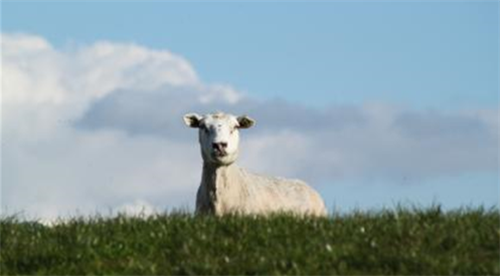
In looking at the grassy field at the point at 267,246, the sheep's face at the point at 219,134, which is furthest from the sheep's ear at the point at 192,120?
the grassy field at the point at 267,246

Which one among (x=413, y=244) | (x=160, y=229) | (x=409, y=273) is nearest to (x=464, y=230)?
(x=413, y=244)

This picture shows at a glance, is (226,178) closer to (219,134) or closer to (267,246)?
(219,134)

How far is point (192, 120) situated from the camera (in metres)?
25.5

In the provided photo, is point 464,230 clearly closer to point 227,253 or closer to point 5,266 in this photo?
point 227,253

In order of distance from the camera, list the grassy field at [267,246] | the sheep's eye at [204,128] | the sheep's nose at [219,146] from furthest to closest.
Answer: the sheep's eye at [204,128]
the sheep's nose at [219,146]
the grassy field at [267,246]

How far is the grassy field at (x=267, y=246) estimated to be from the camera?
1530 centimetres

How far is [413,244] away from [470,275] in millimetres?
1476

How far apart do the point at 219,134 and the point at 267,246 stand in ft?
26.1

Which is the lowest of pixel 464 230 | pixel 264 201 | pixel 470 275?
pixel 470 275

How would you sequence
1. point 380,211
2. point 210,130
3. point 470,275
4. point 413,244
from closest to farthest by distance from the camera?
1. point 470,275
2. point 413,244
3. point 380,211
4. point 210,130

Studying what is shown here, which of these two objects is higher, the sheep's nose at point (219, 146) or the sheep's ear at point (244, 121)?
the sheep's ear at point (244, 121)

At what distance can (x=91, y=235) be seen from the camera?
17.9 meters

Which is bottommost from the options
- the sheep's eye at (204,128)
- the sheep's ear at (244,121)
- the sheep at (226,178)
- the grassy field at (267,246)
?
the grassy field at (267,246)

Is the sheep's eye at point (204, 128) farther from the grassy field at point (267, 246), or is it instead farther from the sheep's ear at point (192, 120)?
the grassy field at point (267, 246)
